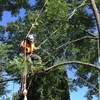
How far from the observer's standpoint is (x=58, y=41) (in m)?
17.3

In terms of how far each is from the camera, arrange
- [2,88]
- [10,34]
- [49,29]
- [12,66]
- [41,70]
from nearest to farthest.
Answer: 1. [41,70]
2. [12,66]
3. [2,88]
4. [49,29]
5. [10,34]

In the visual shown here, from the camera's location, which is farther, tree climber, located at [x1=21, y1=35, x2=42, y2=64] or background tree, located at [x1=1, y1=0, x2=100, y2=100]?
background tree, located at [x1=1, y1=0, x2=100, y2=100]

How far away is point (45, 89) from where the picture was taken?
1619 cm

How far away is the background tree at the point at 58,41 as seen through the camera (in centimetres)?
1568

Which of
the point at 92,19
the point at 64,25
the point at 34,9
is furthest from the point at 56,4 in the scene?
the point at 34,9

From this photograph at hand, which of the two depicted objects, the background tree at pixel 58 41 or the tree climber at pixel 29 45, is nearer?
the tree climber at pixel 29 45

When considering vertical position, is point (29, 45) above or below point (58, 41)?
below

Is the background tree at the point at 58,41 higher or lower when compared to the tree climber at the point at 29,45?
higher

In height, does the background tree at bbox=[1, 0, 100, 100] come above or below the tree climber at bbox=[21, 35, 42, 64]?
above

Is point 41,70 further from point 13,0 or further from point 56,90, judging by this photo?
point 13,0

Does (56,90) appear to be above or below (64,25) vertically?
below

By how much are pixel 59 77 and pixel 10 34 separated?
3277mm

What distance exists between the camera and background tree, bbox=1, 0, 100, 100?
15680 millimetres

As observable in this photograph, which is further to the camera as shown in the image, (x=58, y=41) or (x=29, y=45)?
(x=58, y=41)
